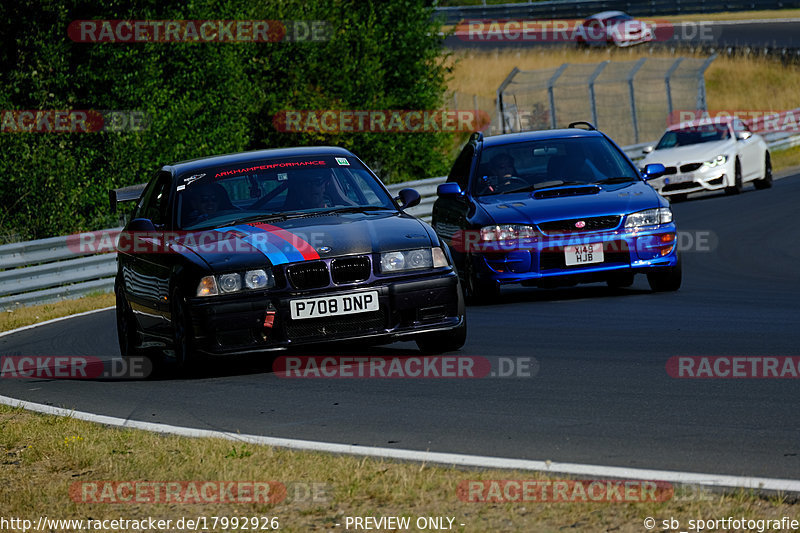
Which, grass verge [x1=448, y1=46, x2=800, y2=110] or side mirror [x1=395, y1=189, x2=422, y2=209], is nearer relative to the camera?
side mirror [x1=395, y1=189, x2=422, y2=209]

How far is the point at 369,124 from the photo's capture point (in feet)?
102

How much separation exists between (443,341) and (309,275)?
120cm

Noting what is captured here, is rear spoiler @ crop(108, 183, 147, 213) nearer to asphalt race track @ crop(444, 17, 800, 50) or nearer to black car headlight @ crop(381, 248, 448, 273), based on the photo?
black car headlight @ crop(381, 248, 448, 273)

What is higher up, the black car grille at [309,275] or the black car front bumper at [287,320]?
the black car grille at [309,275]

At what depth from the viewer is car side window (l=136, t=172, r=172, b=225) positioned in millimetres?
9883

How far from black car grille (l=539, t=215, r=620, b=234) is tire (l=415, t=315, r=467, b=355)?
290cm

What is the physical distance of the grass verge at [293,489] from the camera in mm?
4754

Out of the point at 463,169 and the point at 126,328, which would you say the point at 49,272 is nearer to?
the point at 463,169

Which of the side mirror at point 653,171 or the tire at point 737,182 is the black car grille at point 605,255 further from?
the tire at point 737,182

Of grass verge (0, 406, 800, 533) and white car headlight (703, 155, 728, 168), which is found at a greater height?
grass verge (0, 406, 800, 533)

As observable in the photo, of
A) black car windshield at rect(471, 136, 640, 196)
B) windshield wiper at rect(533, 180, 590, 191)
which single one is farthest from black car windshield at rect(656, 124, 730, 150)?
windshield wiper at rect(533, 180, 590, 191)

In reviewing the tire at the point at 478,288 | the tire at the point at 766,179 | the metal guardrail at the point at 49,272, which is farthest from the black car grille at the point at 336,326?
the tire at the point at 766,179

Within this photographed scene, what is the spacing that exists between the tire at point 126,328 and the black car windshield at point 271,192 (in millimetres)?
1186

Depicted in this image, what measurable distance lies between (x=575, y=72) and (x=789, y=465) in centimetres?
4459
